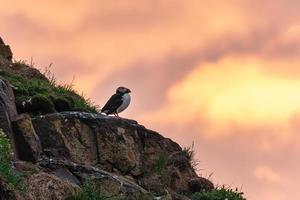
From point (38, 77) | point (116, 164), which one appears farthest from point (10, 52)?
point (116, 164)

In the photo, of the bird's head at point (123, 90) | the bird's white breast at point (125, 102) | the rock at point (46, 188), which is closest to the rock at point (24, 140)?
the rock at point (46, 188)

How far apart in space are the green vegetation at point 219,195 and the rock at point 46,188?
695 cm

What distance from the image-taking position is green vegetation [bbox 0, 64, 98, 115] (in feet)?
79.9

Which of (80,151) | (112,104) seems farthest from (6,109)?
(112,104)

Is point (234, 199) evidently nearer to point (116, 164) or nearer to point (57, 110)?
point (116, 164)

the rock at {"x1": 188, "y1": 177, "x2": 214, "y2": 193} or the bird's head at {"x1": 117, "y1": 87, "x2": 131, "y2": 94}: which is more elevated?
the bird's head at {"x1": 117, "y1": 87, "x2": 131, "y2": 94}

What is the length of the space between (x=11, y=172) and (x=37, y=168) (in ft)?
7.68

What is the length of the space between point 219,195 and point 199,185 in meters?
1.13

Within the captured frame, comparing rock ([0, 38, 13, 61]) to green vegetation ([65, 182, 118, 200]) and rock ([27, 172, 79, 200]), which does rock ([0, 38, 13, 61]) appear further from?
rock ([27, 172, 79, 200])

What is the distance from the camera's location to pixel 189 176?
25922mm

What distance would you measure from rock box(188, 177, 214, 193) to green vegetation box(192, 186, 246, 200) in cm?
61

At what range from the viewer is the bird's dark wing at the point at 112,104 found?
1090 inches

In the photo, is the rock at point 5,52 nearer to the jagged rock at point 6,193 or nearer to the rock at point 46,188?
the rock at point 46,188

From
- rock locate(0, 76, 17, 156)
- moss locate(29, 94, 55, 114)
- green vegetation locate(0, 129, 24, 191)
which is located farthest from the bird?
green vegetation locate(0, 129, 24, 191)
